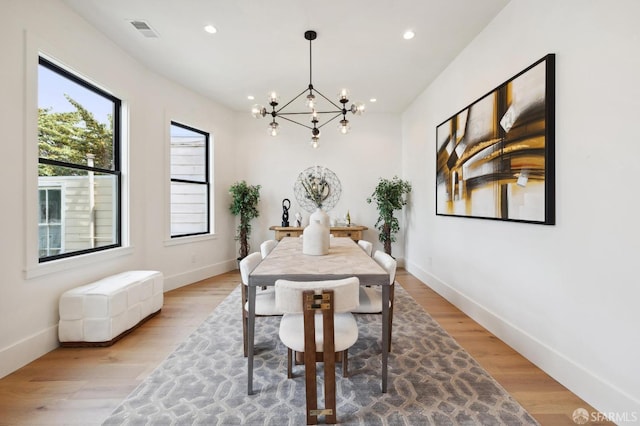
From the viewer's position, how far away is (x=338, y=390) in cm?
179

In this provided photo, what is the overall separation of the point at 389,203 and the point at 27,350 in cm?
457

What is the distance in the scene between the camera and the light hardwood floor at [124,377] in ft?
5.25

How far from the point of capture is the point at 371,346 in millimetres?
2361

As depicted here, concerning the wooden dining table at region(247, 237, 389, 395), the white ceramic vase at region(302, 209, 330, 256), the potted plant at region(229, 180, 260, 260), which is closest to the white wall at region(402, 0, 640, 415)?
the wooden dining table at region(247, 237, 389, 395)

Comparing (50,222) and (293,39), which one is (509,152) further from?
(50,222)

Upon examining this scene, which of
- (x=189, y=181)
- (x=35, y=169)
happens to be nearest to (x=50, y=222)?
(x=35, y=169)

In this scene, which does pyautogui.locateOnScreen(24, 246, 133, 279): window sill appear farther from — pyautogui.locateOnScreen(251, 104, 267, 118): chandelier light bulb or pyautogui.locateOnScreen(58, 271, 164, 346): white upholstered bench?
pyautogui.locateOnScreen(251, 104, 267, 118): chandelier light bulb

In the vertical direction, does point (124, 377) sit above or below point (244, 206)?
below

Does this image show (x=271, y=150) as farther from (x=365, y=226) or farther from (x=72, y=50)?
(x=72, y=50)

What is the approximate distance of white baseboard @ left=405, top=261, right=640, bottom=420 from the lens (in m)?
1.50

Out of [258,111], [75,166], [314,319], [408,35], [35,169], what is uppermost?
[408,35]

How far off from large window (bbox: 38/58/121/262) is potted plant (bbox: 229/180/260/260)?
5.99ft

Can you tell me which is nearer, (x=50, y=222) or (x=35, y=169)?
(x=35, y=169)

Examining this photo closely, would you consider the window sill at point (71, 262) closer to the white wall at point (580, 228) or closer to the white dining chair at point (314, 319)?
the white dining chair at point (314, 319)
